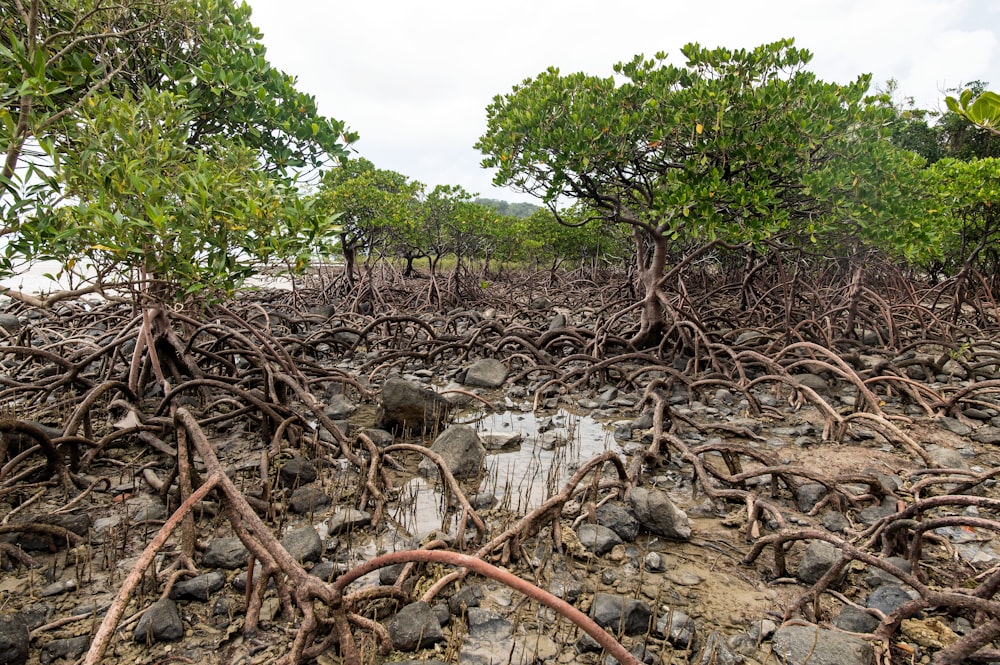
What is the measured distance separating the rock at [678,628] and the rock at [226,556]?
1.87m

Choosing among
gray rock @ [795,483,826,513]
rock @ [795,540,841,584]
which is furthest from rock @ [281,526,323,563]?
gray rock @ [795,483,826,513]

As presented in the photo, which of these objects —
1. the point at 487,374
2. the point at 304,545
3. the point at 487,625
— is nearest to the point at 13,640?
the point at 304,545

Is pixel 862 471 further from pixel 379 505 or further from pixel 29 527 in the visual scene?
pixel 29 527

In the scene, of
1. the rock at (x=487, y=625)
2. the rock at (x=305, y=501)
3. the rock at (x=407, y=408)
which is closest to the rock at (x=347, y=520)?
the rock at (x=305, y=501)

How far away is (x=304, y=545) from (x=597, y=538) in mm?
1465

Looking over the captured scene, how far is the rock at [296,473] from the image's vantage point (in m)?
3.37

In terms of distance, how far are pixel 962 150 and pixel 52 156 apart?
20111mm

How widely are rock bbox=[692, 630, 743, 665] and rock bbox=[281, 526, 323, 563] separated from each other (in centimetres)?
175

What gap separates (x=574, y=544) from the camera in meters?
2.75

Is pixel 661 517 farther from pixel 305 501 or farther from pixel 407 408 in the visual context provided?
pixel 407 408

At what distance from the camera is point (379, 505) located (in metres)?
3.01

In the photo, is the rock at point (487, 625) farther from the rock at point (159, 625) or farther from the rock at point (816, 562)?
the rock at point (816, 562)

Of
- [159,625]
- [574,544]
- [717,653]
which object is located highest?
[159,625]

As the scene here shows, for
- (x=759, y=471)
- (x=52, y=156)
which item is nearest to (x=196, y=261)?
(x=52, y=156)
